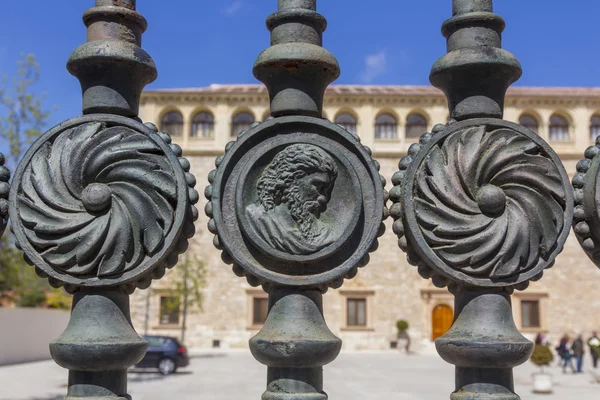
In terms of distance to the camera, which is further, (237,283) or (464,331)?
(237,283)

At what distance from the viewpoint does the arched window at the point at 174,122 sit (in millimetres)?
31781

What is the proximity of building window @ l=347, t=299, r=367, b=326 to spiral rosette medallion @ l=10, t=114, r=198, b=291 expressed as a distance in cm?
2826

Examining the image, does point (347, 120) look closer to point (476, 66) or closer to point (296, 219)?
point (476, 66)

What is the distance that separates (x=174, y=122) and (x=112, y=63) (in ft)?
95.5

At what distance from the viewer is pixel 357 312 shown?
3097cm

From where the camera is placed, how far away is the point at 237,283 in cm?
3100

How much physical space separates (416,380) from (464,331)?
13982mm

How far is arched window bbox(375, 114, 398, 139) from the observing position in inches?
1245

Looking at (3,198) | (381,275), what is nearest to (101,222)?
(3,198)

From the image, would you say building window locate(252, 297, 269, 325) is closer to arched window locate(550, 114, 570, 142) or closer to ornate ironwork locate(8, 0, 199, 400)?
arched window locate(550, 114, 570, 142)

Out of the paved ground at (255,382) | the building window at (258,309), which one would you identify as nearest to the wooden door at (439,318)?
the building window at (258,309)

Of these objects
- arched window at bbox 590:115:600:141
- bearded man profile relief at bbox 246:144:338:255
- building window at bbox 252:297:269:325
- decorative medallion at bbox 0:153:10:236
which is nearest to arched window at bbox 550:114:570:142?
arched window at bbox 590:115:600:141

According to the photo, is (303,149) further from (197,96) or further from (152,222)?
(197,96)

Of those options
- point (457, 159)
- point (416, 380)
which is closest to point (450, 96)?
point (457, 159)
